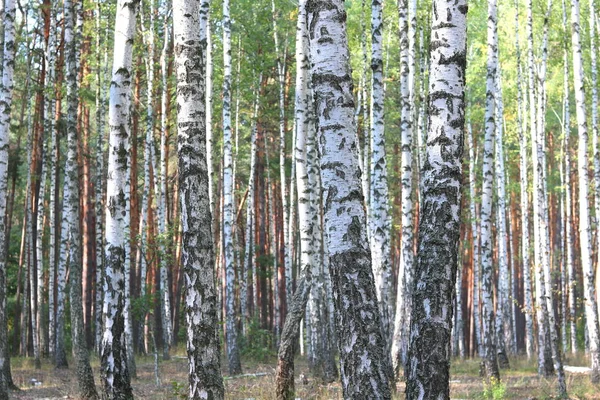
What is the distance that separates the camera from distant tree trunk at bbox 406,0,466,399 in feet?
17.8

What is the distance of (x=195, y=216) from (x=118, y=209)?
6.35ft

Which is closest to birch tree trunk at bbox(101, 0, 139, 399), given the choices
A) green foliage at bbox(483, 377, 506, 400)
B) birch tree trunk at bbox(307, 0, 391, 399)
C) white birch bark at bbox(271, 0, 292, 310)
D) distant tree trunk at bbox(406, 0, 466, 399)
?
birch tree trunk at bbox(307, 0, 391, 399)

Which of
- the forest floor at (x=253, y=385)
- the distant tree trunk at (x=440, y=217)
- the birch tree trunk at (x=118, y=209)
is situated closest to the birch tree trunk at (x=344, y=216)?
the distant tree trunk at (x=440, y=217)

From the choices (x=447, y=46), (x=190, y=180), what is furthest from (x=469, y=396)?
(x=447, y=46)

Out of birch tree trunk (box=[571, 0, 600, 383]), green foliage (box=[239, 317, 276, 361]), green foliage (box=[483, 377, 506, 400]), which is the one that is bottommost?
green foliage (box=[239, 317, 276, 361])

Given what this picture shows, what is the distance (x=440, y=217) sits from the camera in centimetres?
563

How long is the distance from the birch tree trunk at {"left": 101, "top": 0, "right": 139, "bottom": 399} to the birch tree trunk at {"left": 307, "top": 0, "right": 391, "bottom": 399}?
12.0ft

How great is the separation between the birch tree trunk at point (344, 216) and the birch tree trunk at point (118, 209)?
3663 mm

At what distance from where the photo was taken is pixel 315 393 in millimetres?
10195

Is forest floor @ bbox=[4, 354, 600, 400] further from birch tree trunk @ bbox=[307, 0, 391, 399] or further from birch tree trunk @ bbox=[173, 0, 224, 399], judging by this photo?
birch tree trunk @ bbox=[307, 0, 391, 399]

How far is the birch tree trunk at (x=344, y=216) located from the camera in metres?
5.50

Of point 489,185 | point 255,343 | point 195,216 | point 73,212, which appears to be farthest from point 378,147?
point 255,343

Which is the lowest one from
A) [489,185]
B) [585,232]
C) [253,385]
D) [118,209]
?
[253,385]

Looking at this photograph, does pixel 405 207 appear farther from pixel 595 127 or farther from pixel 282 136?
pixel 282 136
